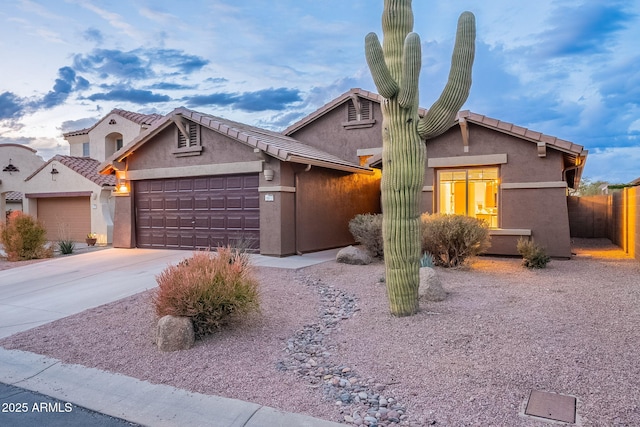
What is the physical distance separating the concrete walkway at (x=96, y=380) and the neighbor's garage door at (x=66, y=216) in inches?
428

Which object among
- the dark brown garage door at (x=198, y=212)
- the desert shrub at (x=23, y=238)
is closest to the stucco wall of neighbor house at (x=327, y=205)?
the dark brown garage door at (x=198, y=212)

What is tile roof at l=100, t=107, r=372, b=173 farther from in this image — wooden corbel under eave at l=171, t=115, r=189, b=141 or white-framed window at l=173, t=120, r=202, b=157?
white-framed window at l=173, t=120, r=202, b=157

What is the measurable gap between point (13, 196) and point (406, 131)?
2636cm

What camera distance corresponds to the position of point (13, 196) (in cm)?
2469

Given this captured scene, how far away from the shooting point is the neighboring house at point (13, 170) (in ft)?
77.2

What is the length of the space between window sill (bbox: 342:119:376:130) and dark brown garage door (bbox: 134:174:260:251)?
5.27 metres

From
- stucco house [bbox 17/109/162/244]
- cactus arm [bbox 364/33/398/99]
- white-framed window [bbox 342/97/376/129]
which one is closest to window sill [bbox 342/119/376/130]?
white-framed window [bbox 342/97/376/129]

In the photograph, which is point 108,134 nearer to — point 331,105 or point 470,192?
point 331,105

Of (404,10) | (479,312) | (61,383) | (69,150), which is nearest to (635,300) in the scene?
(479,312)

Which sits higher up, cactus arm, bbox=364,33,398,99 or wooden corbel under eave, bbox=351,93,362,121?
wooden corbel under eave, bbox=351,93,362,121

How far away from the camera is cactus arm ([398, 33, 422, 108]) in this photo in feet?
18.5

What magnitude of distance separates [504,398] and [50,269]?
11.4 metres

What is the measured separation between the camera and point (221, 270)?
585cm

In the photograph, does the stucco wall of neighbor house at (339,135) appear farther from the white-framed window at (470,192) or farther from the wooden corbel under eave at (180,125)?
the wooden corbel under eave at (180,125)
